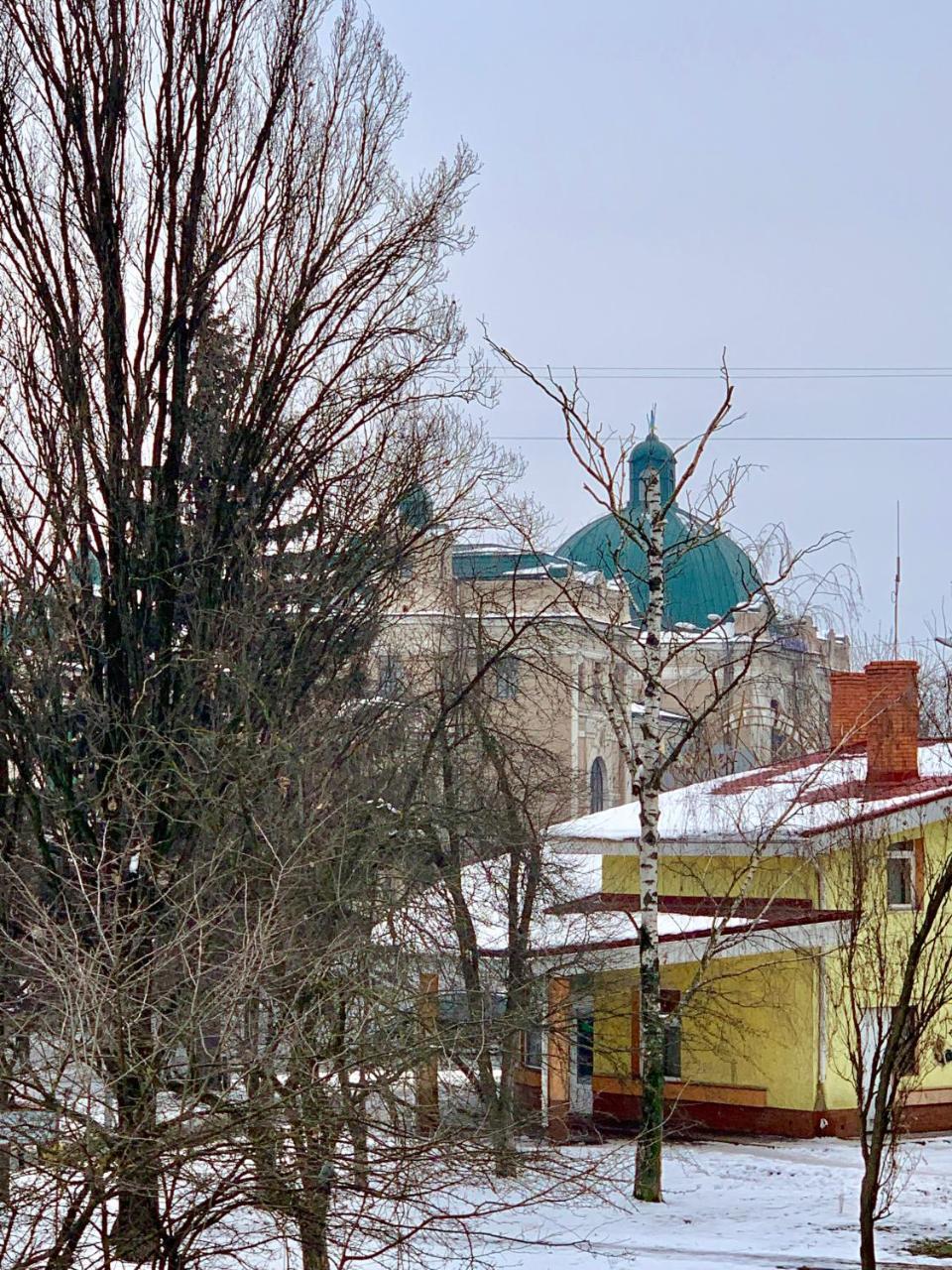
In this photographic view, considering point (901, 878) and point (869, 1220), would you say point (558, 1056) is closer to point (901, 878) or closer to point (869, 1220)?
point (901, 878)

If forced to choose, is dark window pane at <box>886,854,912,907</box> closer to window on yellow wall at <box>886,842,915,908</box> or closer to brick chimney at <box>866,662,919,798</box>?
window on yellow wall at <box>886,842,915,908</box>

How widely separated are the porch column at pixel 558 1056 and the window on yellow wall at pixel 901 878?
16.7 feet

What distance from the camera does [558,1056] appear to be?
2183 cm

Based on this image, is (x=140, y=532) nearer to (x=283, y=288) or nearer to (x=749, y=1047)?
(x=283, y=288)

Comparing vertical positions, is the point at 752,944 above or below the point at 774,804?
below

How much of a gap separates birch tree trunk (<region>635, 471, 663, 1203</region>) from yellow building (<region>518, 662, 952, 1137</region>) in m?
2.29

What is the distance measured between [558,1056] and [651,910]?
10.6 feet

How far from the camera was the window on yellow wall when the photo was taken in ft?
82.2

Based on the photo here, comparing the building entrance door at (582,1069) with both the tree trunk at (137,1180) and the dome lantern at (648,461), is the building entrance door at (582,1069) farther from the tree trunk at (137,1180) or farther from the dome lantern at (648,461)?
the dome lantern at (648,461)

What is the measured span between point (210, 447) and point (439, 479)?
4015 mm

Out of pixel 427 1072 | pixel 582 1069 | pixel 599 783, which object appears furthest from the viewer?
pixel 599 783

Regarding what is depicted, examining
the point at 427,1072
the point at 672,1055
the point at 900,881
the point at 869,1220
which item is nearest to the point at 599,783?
the point at 672,1055

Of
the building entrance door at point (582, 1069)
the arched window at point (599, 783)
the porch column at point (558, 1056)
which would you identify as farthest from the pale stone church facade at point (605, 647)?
the porch column at point (558, 1056)

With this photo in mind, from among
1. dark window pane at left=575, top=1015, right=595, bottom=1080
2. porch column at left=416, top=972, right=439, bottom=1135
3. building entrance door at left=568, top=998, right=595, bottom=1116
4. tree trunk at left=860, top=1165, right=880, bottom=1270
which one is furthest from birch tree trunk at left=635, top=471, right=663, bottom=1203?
tree trunk at left=860, top=1165, right=880, bottom=1270
